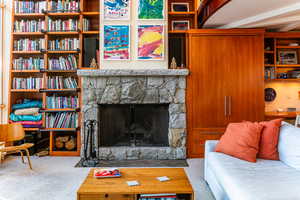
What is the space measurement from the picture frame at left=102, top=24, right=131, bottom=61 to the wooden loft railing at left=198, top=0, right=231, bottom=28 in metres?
1.27

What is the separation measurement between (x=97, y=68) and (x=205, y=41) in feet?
6.39

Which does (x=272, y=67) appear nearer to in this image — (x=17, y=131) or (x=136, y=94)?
(x=136, y=94)

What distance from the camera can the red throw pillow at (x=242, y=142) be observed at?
Result: 2158 mm

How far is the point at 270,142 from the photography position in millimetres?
2195

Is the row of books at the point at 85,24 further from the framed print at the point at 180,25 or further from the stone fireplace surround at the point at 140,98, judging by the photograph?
the framed print at the point at 180,25

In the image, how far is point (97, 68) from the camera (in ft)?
11.5

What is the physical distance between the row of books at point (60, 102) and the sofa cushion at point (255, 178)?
8.41 feet

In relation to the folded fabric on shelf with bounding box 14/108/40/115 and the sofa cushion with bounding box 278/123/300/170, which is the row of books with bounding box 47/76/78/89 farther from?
the sofa cushion with bounding box 278/123/300/170

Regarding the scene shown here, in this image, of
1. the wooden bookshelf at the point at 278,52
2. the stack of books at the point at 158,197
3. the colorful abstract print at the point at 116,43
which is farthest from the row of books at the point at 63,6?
the wooden bookshelf at the point at 278,52

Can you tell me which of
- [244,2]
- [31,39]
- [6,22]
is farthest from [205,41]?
[6,22]

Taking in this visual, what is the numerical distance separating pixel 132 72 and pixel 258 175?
2347 mm

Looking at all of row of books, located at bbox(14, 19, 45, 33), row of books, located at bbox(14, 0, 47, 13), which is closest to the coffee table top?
row of books, located at bbox(14, 19, 45, 33)

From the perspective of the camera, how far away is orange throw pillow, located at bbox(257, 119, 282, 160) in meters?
2.18

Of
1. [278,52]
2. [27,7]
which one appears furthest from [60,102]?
[278,52]
